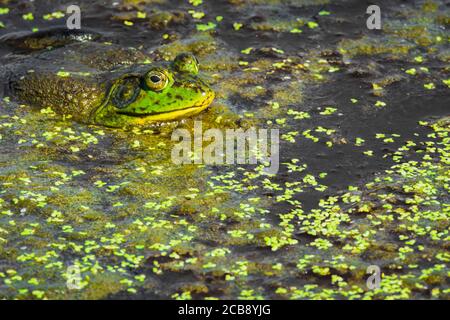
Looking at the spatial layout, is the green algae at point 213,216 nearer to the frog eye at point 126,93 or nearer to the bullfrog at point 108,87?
the bullfrog at point 108,87

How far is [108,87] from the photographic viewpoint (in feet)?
28.2

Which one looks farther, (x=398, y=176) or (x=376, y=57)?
(x=376, y=57)

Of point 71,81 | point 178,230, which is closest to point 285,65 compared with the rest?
point 71,81

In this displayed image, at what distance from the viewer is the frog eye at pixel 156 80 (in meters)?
8.33

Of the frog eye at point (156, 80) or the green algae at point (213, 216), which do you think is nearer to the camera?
the green algae at point (213, 216)

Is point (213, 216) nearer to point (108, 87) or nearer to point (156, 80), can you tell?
point (156, 80)
